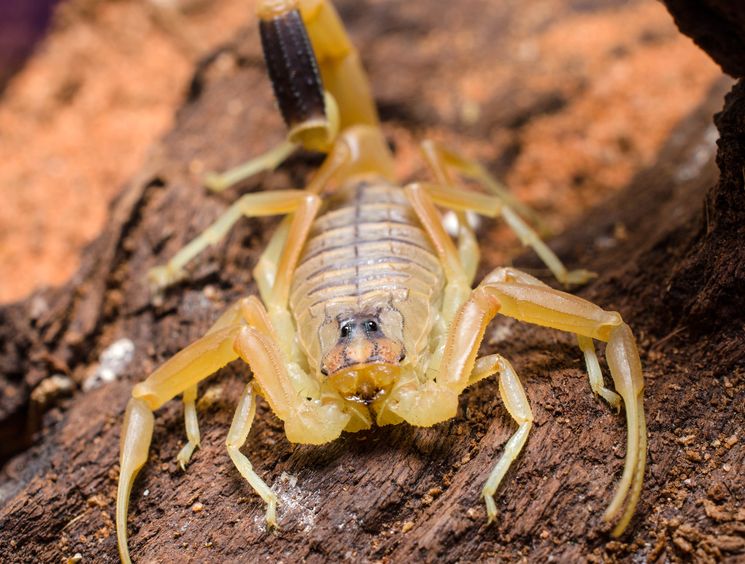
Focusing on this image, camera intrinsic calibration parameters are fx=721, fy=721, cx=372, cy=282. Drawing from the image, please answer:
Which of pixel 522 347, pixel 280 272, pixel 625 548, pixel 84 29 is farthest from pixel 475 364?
pixel 84 29

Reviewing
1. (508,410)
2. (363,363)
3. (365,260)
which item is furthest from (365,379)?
(365,260)

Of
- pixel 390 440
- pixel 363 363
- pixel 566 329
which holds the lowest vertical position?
pixel 390 440

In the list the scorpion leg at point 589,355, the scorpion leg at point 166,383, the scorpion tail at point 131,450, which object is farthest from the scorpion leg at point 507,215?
the scorpion tail at point 131,450

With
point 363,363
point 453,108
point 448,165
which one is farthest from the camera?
point 453,108

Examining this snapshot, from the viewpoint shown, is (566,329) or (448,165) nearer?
(566,329)

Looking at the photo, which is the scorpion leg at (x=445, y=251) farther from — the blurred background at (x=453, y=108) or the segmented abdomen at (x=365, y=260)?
the blurred background at (x=453, y=108)

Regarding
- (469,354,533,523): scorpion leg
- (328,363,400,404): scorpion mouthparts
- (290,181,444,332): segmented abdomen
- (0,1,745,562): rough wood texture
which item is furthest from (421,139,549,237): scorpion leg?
(328,363,400,404): scorpion mouthparts

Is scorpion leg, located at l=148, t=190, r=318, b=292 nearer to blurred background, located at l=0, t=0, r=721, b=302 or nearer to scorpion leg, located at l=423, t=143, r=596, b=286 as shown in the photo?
scorpion leg, located at l=423, t=143, r=596, b=286

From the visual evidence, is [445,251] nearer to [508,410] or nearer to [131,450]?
[508,410]
